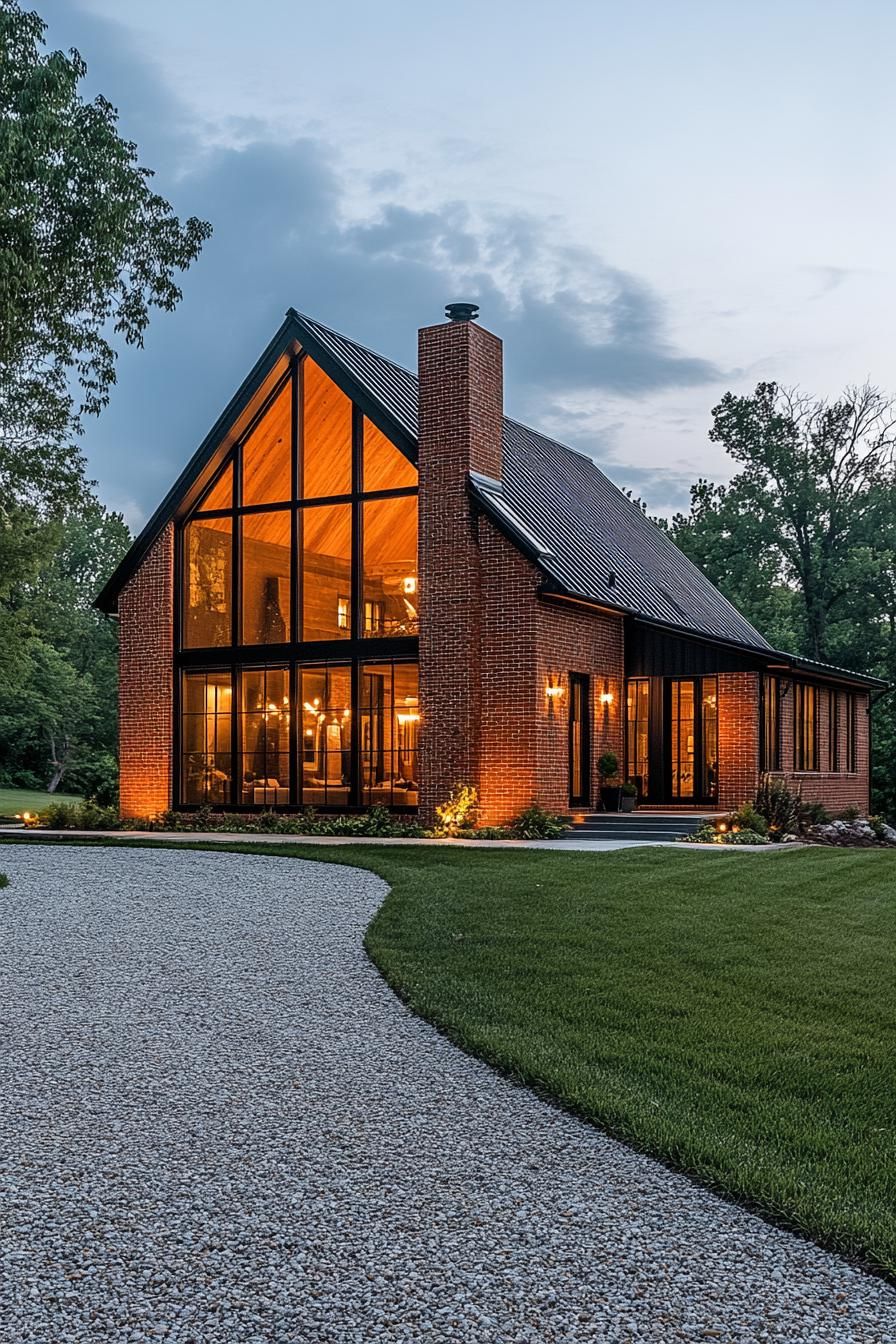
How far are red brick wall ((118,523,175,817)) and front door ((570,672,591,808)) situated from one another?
6.71 meters

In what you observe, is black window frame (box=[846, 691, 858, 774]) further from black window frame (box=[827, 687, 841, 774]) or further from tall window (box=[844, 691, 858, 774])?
black window frame (box=[827, 687, 841, 774])

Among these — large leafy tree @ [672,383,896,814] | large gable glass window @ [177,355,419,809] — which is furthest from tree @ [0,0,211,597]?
large leafy tree @ [672,383,896,814]

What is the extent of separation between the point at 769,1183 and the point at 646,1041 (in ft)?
6.28

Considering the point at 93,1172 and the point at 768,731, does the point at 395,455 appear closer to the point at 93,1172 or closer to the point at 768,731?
the point at 768,731

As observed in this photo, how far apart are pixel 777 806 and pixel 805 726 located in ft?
12.7

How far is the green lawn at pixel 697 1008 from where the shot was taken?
4426 mm

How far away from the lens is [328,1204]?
13.1 ft

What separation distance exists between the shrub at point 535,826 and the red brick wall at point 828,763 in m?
4.60

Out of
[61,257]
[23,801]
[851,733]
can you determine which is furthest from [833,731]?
[23,801]

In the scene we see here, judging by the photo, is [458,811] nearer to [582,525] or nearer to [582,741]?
[582,741]

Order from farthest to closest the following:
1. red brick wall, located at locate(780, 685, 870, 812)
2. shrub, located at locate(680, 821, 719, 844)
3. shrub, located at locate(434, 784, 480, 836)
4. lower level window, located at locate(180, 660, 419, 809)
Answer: red brick wall, located at locate(780, 685, 870, 812)
lower level window, located at locate(180, 660, 419, 809)
shrub, located at locate(434, 784, 480, 836)
shrub, located at locate(680, 821, 719, 844)

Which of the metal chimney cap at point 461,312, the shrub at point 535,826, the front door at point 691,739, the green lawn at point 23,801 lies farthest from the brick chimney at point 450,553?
the green lawn at point 23,801

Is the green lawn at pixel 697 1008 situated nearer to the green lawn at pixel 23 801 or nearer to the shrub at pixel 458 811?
the shrub at pixel 458 811

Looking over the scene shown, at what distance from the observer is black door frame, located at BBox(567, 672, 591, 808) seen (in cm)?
1886
